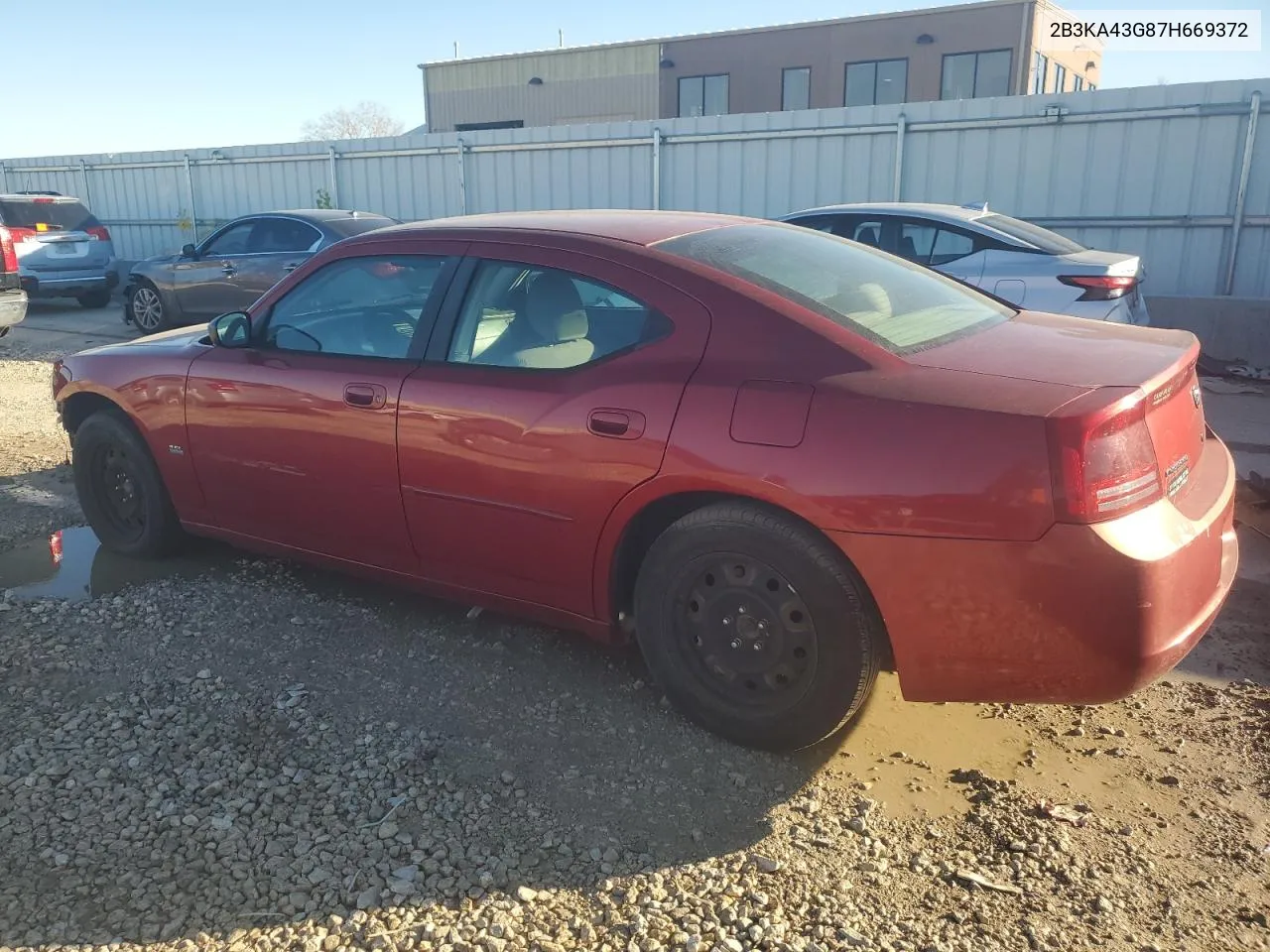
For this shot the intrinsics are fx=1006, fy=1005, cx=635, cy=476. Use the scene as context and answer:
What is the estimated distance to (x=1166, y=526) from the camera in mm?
2658

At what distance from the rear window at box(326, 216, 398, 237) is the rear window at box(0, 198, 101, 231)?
709cm

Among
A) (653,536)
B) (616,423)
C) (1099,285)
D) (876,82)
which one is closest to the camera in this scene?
(616,423)

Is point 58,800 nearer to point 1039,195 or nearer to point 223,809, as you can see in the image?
point 223,809

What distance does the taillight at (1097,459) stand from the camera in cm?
251

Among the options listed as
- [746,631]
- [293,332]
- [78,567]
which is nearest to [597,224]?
[293,332]

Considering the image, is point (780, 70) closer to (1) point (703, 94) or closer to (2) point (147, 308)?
(1) point (703, 94)

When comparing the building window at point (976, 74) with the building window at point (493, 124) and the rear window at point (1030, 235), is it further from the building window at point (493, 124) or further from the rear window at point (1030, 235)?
the rear window at point (1030, 235)

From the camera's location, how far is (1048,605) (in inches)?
102

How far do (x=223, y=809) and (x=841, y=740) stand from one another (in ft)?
6.21

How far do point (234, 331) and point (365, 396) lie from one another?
2.85 ft

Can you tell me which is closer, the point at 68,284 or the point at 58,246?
the point at 58,246

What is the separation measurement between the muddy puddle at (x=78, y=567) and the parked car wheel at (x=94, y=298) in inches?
500

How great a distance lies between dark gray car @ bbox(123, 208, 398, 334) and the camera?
36.2 feet

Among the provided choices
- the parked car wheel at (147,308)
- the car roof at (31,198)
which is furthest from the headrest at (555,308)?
the car roof at (31,198)
